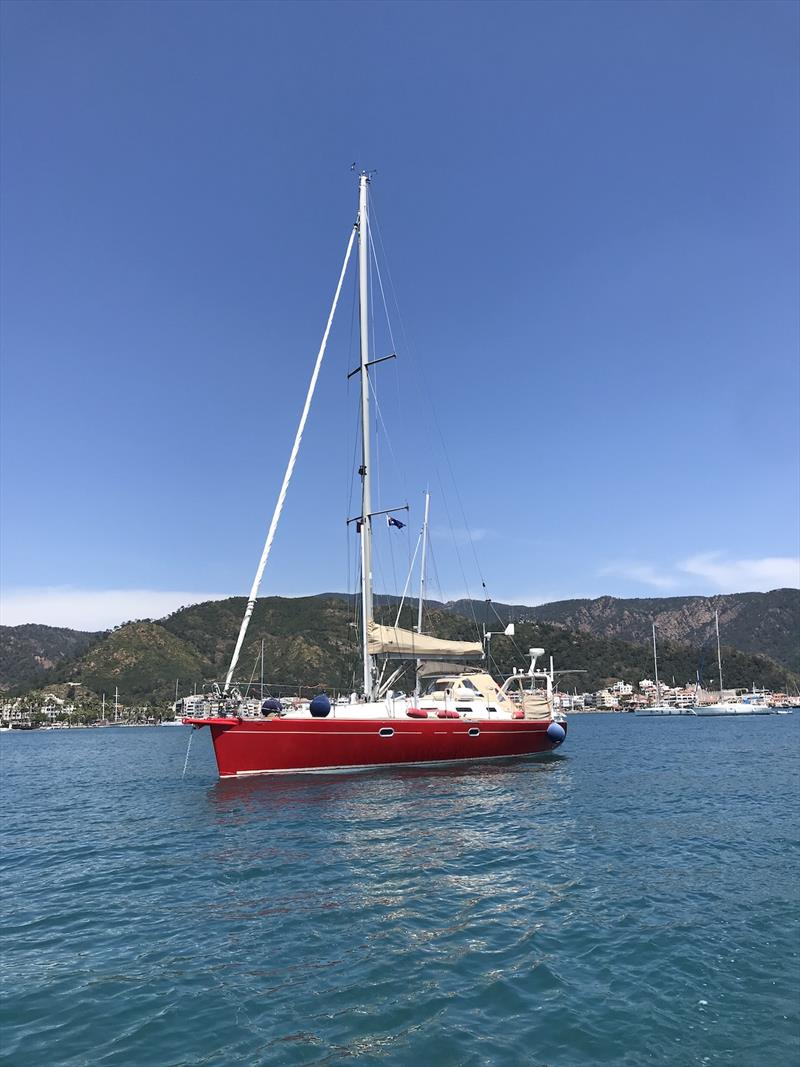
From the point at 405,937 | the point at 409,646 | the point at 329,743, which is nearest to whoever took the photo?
the point at 405,937

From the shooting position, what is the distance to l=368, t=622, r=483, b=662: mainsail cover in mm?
30367

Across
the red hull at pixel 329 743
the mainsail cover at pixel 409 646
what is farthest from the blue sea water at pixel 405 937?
the mainsail cover at pixel 409 646

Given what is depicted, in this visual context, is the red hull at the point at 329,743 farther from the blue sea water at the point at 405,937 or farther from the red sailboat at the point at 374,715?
the blue sea water at the point at 405,937

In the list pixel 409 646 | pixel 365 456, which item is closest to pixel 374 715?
pixel 409 646

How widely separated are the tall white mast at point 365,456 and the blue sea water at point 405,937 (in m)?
10.2

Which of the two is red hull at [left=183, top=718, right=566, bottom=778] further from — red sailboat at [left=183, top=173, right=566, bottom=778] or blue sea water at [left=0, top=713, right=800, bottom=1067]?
blue sea water at [left=0, top=713, right=800, bottom=1067]

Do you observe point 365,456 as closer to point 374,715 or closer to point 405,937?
point 374,715

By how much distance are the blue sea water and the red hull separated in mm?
5203

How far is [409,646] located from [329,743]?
625 cm

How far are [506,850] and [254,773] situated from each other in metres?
14.7

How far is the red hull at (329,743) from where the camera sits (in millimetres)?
26141

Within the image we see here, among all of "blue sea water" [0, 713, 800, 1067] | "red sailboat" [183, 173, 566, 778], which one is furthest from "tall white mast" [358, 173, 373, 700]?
"blue sea water" [0, 713, 800, 1067]

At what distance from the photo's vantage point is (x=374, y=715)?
92.6 ft

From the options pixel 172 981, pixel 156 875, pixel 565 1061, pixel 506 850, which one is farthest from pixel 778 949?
pixel 156 875
